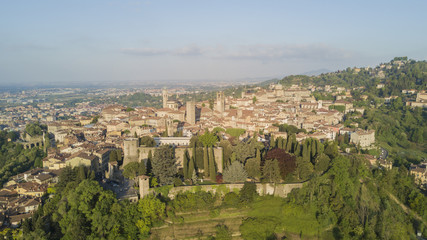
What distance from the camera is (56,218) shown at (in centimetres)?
1852

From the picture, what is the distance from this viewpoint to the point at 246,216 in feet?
63.6

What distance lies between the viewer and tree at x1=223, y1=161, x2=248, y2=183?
20906 millimetres

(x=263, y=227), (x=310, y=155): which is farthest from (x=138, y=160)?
(x=310, y=155)

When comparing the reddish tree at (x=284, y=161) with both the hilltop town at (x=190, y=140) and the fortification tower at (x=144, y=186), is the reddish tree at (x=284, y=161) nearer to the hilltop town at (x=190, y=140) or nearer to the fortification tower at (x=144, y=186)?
the hilltop town at (x=190, y=140)

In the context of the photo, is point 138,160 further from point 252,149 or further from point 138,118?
point 138,118

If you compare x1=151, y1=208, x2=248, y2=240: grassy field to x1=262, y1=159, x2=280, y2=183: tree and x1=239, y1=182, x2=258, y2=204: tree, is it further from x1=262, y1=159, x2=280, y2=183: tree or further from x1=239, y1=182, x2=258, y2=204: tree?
x1=262, y1=159, x2=280, y2=183: tree

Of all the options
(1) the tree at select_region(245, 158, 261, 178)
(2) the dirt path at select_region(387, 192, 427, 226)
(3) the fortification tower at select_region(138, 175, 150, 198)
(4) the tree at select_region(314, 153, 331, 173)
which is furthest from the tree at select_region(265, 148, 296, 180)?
(2) the dirt path at select_region(387, 192, 427, 226)

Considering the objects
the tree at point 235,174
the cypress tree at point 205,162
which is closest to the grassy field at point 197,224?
the tree at point 235,174

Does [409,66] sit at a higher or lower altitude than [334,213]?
higher

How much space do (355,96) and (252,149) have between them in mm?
47886

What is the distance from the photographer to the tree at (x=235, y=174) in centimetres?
2091

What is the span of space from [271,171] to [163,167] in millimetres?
7116

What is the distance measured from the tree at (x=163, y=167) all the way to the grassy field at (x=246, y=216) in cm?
262

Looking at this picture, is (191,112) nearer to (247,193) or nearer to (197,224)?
(247,193)
